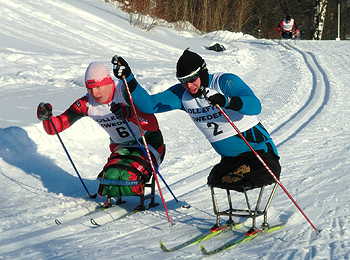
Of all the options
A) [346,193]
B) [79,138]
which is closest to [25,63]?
[79,138]

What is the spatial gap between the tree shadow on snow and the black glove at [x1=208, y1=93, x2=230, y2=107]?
2.62 meters

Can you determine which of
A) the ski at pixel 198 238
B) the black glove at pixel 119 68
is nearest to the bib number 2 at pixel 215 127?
the ski at pixel 198 238

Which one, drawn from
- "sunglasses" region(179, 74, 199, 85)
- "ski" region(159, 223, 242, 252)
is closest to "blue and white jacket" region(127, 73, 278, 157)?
"sunglasses" region(179, 74, 199, 85)

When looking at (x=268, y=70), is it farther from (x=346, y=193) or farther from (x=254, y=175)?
(x=254, y=175)

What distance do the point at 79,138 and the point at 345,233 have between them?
452 centimetres

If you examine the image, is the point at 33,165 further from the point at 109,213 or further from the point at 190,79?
the point at 190,79

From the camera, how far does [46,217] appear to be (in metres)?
4.68

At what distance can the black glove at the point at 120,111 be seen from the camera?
182 inches

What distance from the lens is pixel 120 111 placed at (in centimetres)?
464

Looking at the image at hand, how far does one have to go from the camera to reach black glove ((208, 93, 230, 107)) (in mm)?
3488

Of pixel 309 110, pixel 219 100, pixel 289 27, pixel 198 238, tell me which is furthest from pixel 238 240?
pixel 289 27

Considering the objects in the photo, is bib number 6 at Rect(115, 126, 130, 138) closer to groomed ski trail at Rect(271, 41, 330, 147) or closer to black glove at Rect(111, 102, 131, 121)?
black glove at Rect(111, 102, 131, 121)

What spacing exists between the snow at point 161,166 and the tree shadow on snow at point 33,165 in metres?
0.01

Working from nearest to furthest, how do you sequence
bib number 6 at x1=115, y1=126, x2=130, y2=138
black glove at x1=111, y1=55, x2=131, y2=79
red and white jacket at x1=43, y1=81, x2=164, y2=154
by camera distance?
black glove at x1=111, y1=55, x2=131, y2=79
red and white jacket at x1=43, y1=81, x2=164, y2=154
bib number 6 at x1=115, y1=126, x2=130, y2=138
